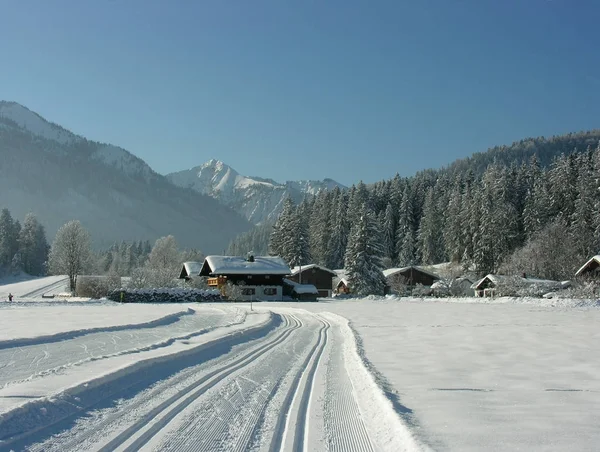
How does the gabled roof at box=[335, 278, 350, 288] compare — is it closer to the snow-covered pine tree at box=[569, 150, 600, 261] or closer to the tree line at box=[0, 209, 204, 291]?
the tree line at box=[0, 209, 204, 291]

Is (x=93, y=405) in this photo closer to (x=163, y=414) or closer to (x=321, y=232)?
(x=163, y=414)

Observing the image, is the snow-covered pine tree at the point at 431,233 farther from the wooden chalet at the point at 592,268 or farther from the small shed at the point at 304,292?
the wooden chalet at the point at 592,268

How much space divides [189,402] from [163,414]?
959mm

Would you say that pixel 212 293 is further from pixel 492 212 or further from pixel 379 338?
pixel 379 338

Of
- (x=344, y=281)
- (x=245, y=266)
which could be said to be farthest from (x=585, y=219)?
(x=245, y=266)

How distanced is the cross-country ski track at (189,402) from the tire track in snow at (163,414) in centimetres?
1

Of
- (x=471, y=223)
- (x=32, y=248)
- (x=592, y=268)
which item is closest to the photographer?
(x=592, y=268)

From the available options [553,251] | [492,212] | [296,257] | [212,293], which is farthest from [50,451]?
[296,257]

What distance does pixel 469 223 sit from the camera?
8000 centimetres

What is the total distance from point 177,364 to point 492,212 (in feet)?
228

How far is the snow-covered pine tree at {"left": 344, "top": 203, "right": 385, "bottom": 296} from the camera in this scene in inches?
2758

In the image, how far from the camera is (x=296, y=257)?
88812mm

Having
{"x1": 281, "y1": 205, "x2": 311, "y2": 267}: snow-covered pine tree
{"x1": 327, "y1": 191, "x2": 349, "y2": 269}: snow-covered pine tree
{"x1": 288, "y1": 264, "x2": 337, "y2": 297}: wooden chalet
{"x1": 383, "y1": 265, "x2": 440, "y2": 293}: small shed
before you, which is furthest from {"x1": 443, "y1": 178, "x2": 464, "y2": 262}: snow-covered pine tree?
{"x1": 281, "y1": 205, "x2": 311, "y2": 267}: snow-covered pine tree

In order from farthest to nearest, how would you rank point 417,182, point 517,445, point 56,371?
1. point 417,182
2. point 56,371
3. point 517,445
